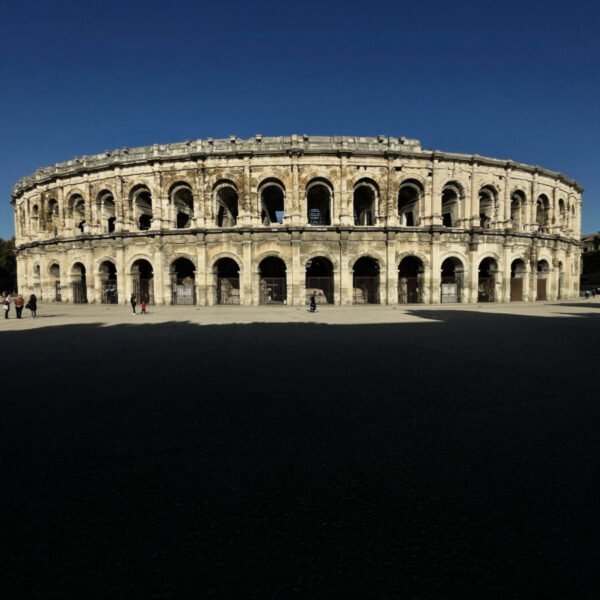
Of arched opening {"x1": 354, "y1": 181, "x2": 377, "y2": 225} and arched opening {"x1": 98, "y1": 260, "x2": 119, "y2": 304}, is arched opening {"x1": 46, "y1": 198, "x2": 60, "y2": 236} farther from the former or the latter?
arched opening {"x1": 354, "y1": 181, "x2": 377, "y2": 225}

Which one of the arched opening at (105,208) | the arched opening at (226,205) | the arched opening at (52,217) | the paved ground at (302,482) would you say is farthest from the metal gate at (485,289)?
the arched opening at (52,217)

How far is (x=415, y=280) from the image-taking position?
22.7 metres

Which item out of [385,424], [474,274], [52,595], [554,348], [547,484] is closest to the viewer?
[52,595]

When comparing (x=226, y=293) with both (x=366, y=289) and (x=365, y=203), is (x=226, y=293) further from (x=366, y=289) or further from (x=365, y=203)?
(x=365, y=203)

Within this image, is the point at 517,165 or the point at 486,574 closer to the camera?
the point at 486,574

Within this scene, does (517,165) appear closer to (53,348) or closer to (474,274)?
(474,274)

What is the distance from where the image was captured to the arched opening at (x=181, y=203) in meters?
21.9

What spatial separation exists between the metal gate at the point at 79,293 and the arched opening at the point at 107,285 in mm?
2322

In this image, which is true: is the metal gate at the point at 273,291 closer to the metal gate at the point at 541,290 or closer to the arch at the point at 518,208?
the arch at the point at 518,208

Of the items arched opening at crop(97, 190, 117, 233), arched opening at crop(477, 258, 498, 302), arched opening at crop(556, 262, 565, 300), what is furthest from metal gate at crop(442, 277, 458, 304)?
arched opening at crop(97, 190, 117, 233)

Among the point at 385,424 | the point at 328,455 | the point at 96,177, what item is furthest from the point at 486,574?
the point at 96,177

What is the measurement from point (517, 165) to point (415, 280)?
10.9 metres

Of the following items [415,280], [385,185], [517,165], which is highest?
[517,165]

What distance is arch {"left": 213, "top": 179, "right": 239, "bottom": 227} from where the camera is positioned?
21.5 metres
